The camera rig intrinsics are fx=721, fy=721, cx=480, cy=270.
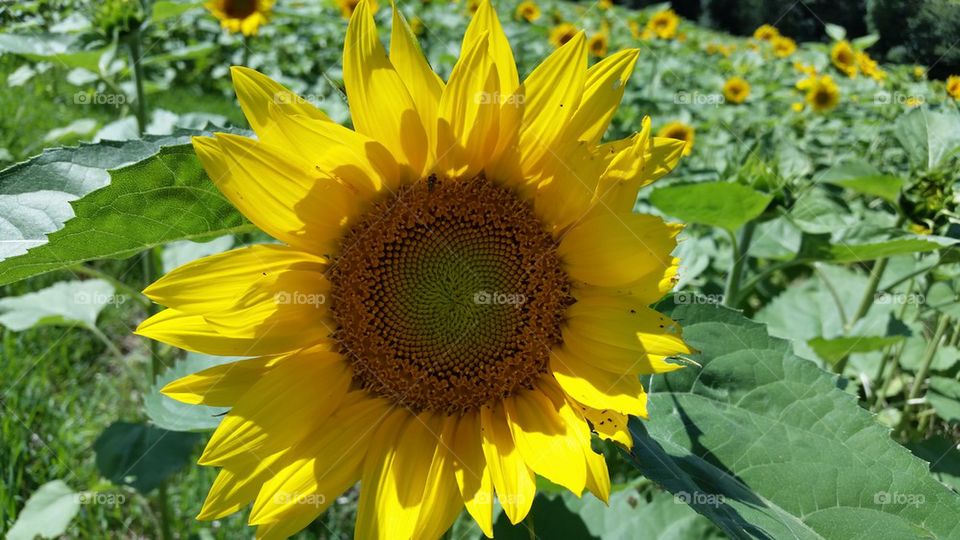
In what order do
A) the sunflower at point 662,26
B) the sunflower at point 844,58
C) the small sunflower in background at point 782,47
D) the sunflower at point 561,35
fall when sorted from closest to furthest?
the sunflower at point 844,58 < the sunflower at point 561,35 < the small sunflower in background at point 782,47 < the sunflower at point 662,26

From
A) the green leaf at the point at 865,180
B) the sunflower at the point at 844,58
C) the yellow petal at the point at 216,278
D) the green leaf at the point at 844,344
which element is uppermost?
the yellow petal at the point at 216,278

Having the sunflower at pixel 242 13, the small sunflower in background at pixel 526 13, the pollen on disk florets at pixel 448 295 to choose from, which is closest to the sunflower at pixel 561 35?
the small sunflower in background at pixel 526 13

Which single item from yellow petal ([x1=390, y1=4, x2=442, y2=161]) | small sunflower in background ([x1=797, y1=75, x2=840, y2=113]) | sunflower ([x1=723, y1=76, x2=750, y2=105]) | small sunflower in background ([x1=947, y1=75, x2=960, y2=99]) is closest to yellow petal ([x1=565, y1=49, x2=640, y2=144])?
yellow petal ([x1=390, y1=4, x2=442, y2=161])

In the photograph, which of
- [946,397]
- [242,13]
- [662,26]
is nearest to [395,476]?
[946,397]

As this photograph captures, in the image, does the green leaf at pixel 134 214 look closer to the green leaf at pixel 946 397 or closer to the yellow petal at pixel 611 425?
the yellow petal at pixel 611 425

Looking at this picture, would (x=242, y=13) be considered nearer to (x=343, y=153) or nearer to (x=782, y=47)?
(x=343, y=153)

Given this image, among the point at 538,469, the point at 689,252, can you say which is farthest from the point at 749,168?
the point at 538,469
